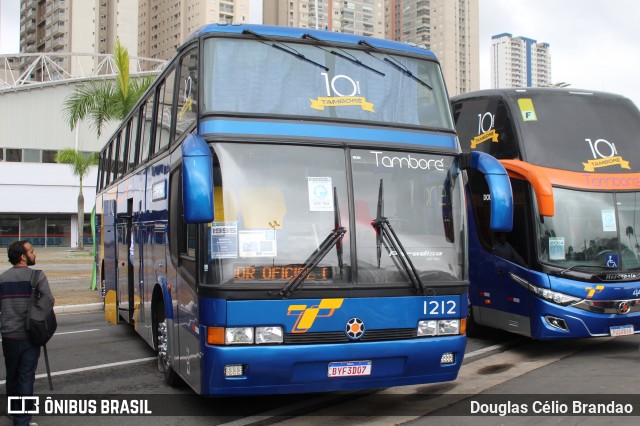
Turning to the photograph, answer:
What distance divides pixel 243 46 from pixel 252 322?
261 cm

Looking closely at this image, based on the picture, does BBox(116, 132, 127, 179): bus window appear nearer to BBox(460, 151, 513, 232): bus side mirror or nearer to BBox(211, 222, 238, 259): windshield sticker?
BBox(211, 222, 238, 259): windshield sticker

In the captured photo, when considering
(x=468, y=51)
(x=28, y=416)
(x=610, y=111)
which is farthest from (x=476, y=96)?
(x=468, y=51)

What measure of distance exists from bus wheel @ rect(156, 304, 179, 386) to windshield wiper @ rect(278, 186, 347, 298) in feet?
8.39

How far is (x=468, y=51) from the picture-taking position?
137500mm

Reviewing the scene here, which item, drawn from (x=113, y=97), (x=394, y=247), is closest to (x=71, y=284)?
(x=113, y=97)

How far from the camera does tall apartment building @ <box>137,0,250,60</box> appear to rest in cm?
13425

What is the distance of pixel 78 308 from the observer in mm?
16328

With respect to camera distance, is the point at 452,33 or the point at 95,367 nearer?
the point at 95,367

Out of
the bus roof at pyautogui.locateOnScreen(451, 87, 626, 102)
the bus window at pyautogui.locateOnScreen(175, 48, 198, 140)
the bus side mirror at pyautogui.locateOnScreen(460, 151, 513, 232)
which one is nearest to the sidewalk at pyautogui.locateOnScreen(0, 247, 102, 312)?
the bus window at pyautogui.locateOnScreen(175, 48, 198, 140)

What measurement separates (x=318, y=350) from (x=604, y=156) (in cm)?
654

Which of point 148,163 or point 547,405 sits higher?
point 148,163

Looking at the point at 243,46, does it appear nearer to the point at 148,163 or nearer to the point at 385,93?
the point at 385,93

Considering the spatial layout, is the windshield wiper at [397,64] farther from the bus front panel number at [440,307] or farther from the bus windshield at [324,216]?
the bus front panel number at [440,307]

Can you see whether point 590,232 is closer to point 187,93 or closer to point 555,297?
point 555,297
